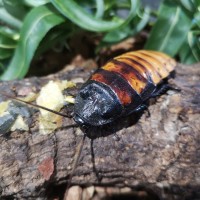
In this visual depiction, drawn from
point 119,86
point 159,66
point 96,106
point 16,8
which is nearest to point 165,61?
point 159,66

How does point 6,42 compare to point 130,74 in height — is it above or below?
above

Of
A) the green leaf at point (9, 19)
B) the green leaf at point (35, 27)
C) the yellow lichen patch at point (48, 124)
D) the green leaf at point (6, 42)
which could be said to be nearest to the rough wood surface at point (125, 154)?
the yellow lichen patch at point (48, 124)

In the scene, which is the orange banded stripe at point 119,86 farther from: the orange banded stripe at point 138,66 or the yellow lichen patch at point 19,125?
the yellow lichen patch at point 19,125

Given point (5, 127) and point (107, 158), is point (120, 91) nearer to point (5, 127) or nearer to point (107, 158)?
point (107, 158)

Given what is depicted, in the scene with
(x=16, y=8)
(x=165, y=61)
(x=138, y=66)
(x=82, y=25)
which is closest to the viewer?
(x=138, y=66)

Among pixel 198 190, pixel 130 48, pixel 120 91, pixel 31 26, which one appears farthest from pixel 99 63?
pixel 198 190

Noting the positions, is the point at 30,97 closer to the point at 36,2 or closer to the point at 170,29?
the point at 36,2
